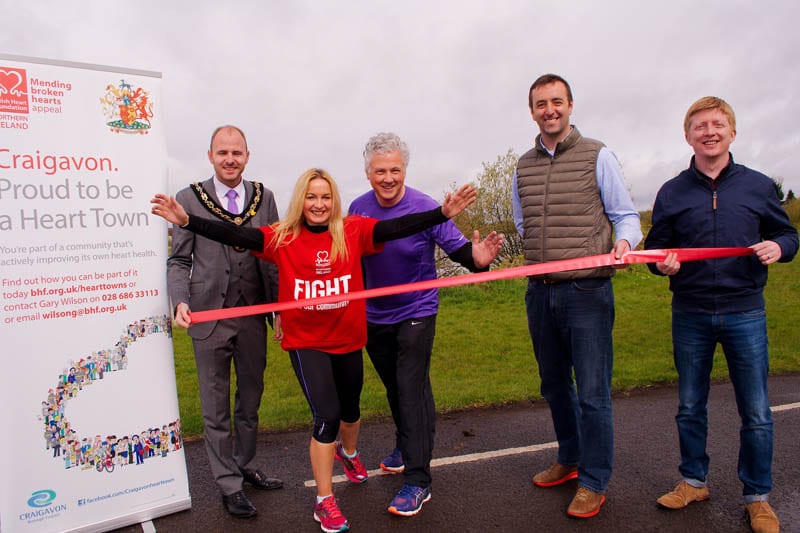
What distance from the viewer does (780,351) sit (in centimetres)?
867

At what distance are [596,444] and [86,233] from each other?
364 cm

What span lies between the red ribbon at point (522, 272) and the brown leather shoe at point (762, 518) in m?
1.59

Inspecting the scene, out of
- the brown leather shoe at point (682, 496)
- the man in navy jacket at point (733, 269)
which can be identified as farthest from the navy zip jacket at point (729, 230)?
the brown leather shoe at point (682, 496)

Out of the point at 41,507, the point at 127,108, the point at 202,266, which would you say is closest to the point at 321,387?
the point at 202,266

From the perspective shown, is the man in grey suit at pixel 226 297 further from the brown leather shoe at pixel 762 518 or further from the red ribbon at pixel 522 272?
the brown leather shoe at pixel 762 518

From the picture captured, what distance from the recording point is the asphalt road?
379cm

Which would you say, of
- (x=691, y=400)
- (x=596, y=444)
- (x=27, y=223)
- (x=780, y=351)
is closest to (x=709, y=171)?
(x=691, y=400)

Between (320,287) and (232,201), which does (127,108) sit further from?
(320,287)

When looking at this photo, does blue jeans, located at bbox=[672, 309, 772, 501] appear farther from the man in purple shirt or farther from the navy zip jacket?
the man in purple shirt

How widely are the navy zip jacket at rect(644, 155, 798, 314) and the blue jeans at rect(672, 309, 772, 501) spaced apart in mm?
94

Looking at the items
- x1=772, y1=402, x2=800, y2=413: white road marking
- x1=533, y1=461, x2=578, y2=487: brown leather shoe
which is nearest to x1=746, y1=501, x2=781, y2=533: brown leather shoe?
x1=533, y1=461, x2=578, y2=487: brown leather shoe

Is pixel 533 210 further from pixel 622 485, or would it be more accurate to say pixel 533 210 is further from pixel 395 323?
pixel 622 485

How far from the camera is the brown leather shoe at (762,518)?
3511mm

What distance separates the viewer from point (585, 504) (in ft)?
12.6
